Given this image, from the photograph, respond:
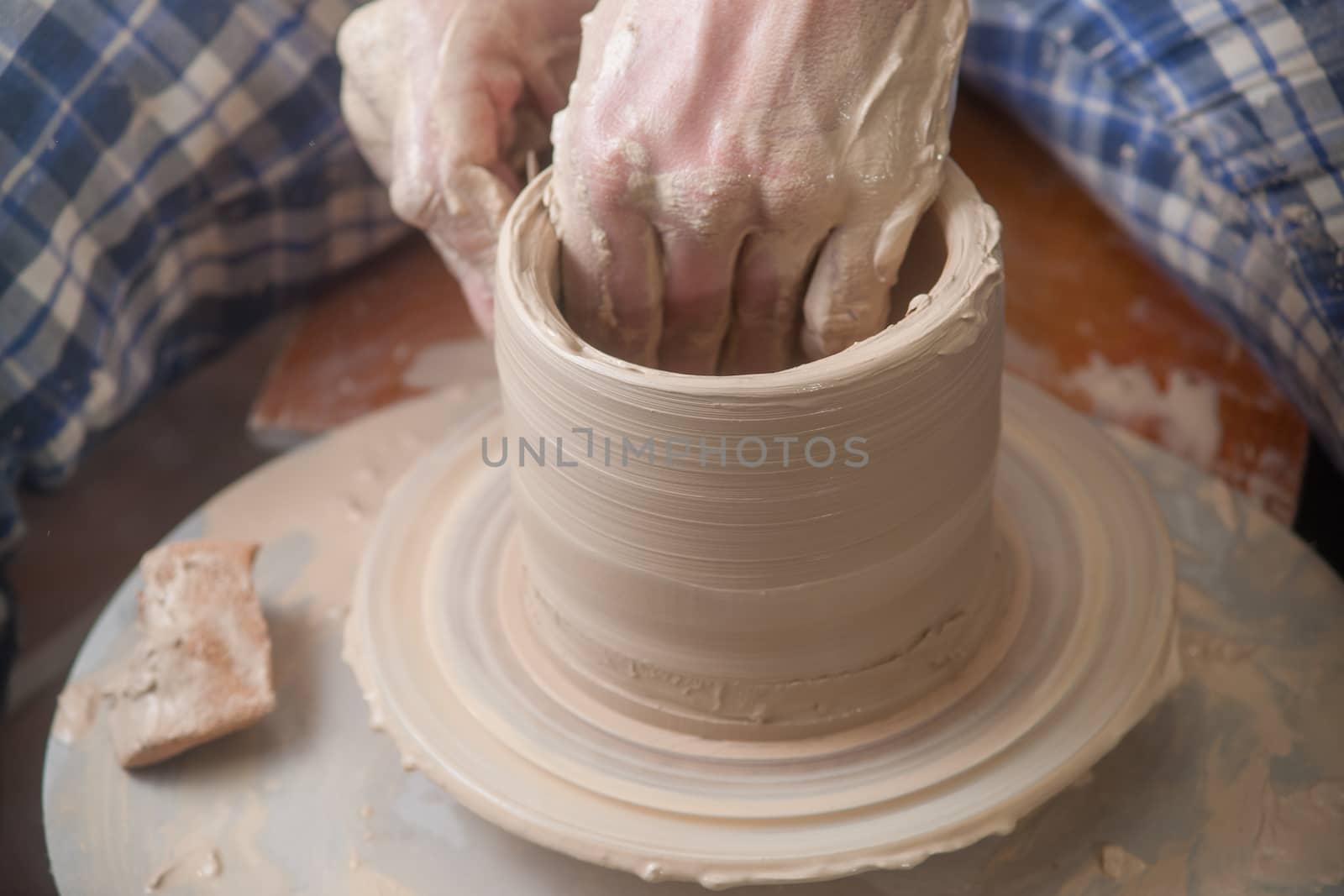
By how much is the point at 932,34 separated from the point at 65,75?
3.75ft

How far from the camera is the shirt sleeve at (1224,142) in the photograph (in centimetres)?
141

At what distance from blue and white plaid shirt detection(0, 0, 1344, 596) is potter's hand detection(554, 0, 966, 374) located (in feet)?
2.16

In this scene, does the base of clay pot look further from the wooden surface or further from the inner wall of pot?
the wooden surface

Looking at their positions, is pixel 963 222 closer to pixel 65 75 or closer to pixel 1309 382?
pixel 1309 382

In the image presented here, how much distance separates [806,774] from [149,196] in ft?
4.17

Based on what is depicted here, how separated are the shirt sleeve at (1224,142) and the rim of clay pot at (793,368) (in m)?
0.61

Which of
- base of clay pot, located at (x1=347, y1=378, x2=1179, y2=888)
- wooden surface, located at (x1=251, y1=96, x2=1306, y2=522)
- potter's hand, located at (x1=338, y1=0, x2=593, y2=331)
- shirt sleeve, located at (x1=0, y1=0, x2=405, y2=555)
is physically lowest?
wooden surface, located at (x1=251, y1=96, x2=1306, y2=522)

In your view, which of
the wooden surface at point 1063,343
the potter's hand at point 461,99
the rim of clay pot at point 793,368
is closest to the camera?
the rim of clay pot at point 793,368

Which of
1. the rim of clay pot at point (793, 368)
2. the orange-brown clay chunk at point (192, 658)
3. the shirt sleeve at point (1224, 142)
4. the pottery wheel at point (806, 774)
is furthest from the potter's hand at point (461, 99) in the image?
the shirt sleeve at point (1224, 142)

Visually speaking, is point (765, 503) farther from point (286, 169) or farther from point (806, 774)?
point (286, 169)

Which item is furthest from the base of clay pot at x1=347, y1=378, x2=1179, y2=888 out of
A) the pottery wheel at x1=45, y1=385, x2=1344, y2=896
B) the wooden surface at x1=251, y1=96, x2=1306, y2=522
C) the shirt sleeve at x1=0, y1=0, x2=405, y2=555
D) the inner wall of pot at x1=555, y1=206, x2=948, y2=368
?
the shirt sleeve at x1=0, y1=0, x2=405, y2=555

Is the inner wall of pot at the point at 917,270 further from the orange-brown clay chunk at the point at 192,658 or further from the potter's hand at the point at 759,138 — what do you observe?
the orange-brown clay chunk at the point at 192,658

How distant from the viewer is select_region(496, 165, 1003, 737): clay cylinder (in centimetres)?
92

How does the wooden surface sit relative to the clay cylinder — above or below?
below
